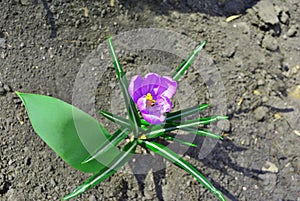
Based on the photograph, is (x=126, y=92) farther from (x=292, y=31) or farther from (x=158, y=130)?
(x=292, y=31)

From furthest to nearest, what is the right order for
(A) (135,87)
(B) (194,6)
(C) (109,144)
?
1. (B) (194,6)
2. (C) (109,144)
3. (A) (135,87)

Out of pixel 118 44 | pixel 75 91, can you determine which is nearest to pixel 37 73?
pixel 75 91

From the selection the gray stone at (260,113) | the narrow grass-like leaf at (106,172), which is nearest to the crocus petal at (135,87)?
the narrow grass-like leaf at (106,172)

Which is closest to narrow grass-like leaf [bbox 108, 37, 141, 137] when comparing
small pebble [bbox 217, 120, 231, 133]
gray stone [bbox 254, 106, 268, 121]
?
small pebble [bbox 217, 120, 231, 133]

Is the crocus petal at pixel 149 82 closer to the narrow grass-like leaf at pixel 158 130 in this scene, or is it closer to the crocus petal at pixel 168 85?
the crocus petal at pixel 168 85

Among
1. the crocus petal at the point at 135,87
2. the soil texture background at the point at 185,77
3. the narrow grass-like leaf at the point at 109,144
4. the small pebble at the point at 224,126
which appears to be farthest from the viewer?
the small pebble at the point at 224,126

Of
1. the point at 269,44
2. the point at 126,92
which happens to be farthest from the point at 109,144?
the point at 269,44
